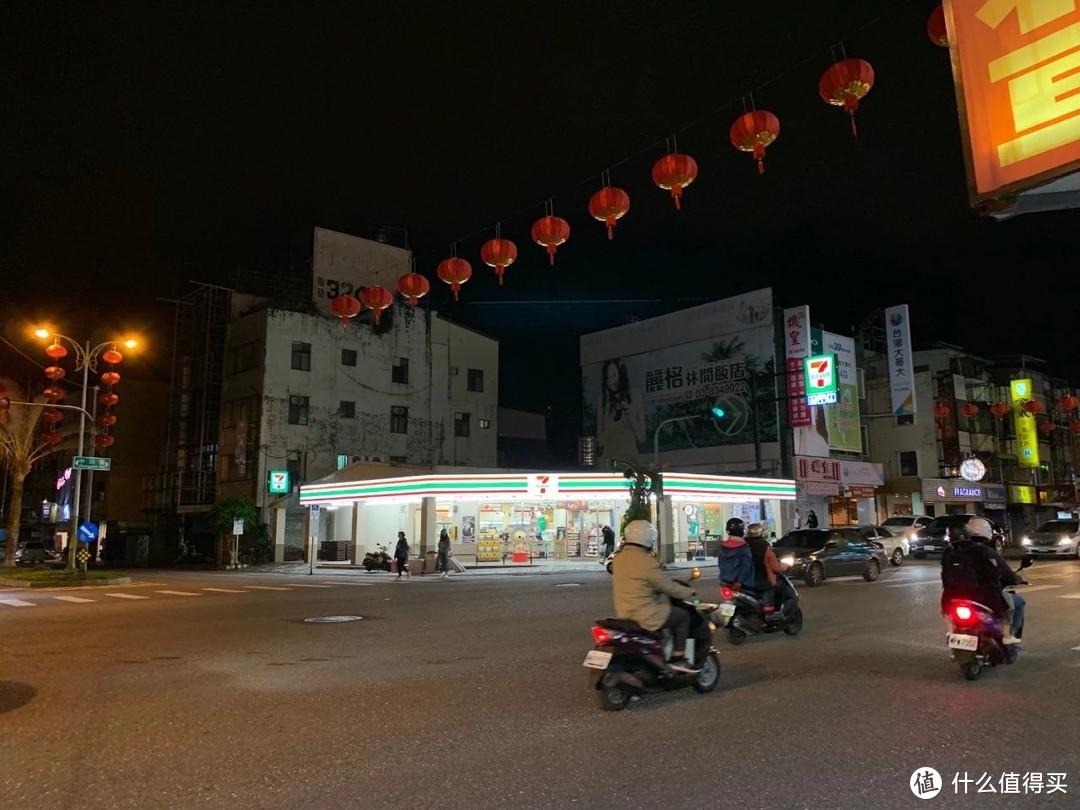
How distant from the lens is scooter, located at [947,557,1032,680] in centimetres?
751

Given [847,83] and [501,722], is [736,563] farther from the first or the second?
[847,83]

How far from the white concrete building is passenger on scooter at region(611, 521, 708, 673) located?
104 ft

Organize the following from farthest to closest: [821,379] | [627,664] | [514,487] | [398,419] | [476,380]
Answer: [476,380], [398,419], [821,379], [514,487], [627,664]

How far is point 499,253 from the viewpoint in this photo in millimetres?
16000

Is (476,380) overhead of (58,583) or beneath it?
overhead

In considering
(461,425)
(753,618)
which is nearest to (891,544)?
(753,618)

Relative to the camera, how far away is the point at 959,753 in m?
5.22

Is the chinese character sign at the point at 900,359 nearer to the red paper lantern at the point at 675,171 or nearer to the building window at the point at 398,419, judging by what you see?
the building window at the point at 398,419

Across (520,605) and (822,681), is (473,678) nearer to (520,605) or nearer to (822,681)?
(822,681)

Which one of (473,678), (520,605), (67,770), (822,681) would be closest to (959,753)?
(822,681)

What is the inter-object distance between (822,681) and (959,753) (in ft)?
7.93

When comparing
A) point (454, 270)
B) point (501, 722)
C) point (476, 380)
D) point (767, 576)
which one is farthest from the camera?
point (476, 380)

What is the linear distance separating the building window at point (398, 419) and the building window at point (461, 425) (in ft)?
12.4

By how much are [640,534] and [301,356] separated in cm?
3904
